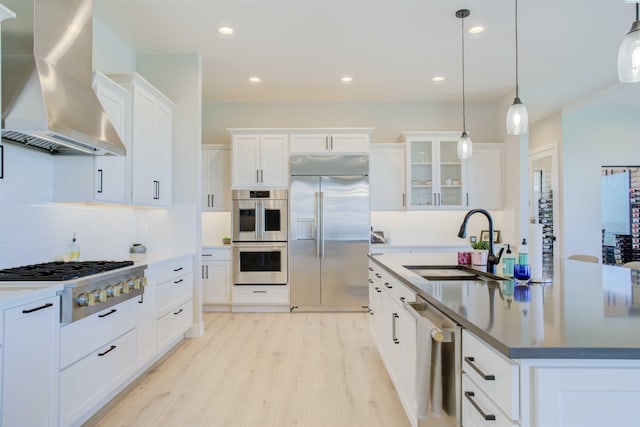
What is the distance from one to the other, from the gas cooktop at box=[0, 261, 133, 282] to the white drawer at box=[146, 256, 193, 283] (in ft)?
1.39

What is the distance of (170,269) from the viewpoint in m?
3.32

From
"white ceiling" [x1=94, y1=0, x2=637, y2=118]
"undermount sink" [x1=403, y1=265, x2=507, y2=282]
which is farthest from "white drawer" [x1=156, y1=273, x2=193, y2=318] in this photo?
"white ceiling" [x1=94, y1=0, x2=637, y2=118]

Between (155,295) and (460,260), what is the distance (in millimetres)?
2403

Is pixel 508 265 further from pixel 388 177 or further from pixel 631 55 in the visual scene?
pixel 388 177

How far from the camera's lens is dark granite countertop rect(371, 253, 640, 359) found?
3.14 ft

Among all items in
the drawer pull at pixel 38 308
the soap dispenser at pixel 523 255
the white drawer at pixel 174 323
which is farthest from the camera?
the white drawer at pixel 174 323

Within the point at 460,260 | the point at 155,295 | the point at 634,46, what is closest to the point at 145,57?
the point at 155,295

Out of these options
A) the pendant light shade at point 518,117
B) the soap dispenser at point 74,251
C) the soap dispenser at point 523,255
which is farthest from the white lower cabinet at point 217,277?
the soap dispenser at point 523,255

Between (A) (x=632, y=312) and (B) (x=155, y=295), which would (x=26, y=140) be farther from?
(A) (x=632, y=312)

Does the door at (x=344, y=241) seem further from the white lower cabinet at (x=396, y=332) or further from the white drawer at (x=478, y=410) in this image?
the white drawer at (x=478, y=410)

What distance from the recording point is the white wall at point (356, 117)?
556 centimetres

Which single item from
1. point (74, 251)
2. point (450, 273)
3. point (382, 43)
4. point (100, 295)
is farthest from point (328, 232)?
point (100, 295)

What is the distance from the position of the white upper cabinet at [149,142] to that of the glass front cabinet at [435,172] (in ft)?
10.3

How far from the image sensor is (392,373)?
8.13ft
